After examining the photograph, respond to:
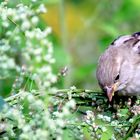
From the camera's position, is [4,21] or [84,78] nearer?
[4,21]

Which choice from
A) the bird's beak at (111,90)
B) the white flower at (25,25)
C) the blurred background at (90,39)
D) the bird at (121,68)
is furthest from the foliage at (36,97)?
the blurred background at (90,39)

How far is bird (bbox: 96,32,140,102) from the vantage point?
13.1 ft

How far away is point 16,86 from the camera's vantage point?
2686mm

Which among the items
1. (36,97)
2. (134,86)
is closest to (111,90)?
(134,86)

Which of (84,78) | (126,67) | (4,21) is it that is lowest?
(4,21)

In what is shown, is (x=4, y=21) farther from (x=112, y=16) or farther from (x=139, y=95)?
(x=112, y=16)

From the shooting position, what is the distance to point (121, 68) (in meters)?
4.35

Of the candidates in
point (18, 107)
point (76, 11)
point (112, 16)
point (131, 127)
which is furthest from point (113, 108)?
point (76, 11)

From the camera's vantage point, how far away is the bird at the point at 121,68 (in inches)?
157

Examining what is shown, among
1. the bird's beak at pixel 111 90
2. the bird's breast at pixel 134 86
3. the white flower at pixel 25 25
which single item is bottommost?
the white flower at pixel 25 25

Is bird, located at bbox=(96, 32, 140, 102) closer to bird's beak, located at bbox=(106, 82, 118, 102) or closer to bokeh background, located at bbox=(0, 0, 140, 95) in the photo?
bird's beak, located at bbox=(106, 82, 118, 102)

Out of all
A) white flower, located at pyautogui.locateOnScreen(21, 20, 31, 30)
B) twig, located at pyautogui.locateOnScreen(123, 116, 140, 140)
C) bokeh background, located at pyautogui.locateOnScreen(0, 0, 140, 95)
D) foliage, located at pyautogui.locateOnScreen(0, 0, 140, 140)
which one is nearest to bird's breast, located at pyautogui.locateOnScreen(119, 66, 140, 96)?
bokeh background, located at pyautogui.locateOnScreen(0, 0, 140, 95)

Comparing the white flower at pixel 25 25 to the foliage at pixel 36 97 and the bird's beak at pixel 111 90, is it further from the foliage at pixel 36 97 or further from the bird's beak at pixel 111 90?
the bird's beak at pixel 111 90

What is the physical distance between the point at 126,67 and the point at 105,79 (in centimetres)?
50
